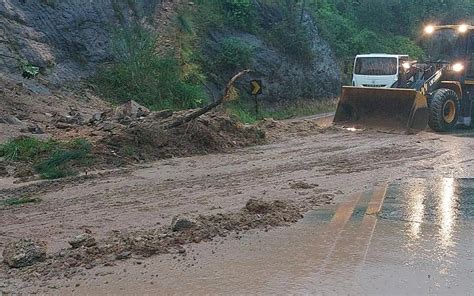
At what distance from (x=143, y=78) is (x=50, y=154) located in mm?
9791

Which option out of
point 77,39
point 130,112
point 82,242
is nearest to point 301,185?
point 82,242

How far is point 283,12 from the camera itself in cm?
3116

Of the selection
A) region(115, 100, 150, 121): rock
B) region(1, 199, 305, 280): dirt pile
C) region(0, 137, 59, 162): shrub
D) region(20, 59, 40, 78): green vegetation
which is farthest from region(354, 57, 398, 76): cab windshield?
region(1, 199, 305, 280): dirt pile

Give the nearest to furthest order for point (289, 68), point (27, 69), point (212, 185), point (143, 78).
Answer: point (212, 185) < point (27, 69) < point (143, 78) < point (289, 68)

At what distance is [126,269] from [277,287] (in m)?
1.53

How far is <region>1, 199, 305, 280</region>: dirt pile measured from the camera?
19.5ft

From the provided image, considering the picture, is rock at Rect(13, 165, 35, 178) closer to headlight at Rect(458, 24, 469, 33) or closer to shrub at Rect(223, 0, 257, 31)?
headlight at Rect(458, 24, 469, 33)

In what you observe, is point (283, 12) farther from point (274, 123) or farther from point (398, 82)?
point (274, 123)

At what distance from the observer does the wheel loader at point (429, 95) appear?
55.1 ft

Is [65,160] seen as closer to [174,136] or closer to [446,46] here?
[174,136]

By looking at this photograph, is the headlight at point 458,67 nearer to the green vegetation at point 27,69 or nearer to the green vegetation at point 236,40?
the green vegetation at point 236,40

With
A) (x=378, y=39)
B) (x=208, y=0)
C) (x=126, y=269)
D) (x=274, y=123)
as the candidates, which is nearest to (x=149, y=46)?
(x=274, y=123)

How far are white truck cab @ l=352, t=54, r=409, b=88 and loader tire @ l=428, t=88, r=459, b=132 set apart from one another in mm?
3691

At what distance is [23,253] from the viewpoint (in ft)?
19.9
